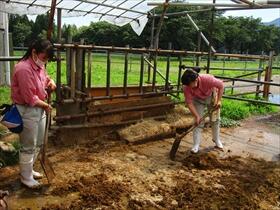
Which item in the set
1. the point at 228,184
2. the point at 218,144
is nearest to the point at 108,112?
the point at 218,144

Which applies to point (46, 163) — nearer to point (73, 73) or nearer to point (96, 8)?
point (73, 73)

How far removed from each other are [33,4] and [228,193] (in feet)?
24.1

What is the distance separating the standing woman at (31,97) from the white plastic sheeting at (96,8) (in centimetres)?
550

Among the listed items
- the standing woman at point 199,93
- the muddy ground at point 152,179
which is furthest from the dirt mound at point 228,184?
the standing woman at point 199,93

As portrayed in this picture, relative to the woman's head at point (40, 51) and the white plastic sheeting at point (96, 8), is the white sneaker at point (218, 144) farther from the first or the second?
the white plastic sheeting at point (96, 8)

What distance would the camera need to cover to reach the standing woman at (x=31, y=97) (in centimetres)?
397

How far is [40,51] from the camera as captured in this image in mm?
4043

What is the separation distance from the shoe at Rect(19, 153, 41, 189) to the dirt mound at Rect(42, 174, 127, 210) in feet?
0.86

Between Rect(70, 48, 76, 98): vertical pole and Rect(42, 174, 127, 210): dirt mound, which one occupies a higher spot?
Rect(70, 48, 76, 98): vertical pole

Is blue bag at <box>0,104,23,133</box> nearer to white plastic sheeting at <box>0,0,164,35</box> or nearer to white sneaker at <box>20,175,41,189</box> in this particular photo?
white sneaker at <box>20,175,41,189</box>

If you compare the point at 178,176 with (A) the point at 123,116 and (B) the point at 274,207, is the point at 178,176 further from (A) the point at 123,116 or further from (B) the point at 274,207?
(A) the point at 123,116

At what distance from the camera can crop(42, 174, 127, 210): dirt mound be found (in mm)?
4031

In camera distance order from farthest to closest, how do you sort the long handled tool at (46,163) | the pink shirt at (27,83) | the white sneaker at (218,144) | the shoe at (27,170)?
1. the white sneaker at (218,144)
2. the long handled tool at (46,163)
3. the shoe at (27,170)
4. the pink shirt at (27,83)

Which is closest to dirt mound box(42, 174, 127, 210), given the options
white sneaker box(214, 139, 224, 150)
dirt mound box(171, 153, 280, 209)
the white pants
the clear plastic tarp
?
the white pants
